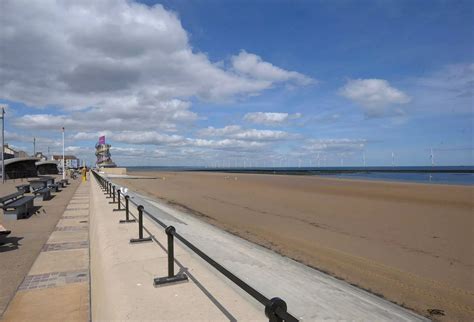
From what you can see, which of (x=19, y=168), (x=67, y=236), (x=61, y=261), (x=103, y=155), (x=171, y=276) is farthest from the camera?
(x=103, y=155)

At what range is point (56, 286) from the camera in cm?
545

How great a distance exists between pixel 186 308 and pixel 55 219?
9.65 metres

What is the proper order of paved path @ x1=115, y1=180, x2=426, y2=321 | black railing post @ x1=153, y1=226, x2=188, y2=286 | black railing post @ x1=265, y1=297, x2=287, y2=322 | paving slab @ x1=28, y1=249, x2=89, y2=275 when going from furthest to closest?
paving slab @ x1=28, y1=249, x2=89, y2=275 → paved path @ x1=115, y1=180, x2=426, y2=321 → black railing post @ x1=153, y1=226, x2=188, y2=286 → black railing post @ x1=265, y1=297, x2=287, y2=322

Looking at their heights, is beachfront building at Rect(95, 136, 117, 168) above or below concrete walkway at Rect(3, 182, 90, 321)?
above

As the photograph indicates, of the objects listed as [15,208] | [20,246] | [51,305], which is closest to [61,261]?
[20,246]

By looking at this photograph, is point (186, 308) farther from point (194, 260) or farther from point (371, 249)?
point (371, 249)

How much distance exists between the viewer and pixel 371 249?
9352mm

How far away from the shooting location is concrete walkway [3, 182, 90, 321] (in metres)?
4.51

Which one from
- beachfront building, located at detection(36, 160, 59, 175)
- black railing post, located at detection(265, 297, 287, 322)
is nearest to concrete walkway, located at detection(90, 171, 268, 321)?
black railing post, located at detection(265, 297, 287, 322)

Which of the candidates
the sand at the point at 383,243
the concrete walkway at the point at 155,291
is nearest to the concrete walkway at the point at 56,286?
the concrete walkway at the point at 155,291

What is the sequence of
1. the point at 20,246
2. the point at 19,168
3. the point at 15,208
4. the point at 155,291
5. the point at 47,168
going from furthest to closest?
1. the point at 47,168
2. the point at 19,168
3. the point at 15,208
4. the point at 20,246
5. the point at 155,291

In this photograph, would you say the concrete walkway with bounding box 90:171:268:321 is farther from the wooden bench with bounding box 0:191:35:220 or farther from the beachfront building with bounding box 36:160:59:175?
the beachfront building with bounding box 36:160:59:175

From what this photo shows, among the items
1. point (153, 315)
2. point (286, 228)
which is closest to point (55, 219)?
point (286, 228)

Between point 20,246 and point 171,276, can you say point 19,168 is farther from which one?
point 171,276
